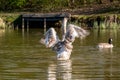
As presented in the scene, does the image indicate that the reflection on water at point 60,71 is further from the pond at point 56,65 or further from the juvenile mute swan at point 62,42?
the juvenile mute swan at point 62,42

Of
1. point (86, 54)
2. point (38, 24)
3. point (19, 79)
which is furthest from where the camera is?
point (38, 24)

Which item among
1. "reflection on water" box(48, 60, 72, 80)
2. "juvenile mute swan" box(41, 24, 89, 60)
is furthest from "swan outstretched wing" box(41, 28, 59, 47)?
"reflection on water" box(48, 60, 72, 80)

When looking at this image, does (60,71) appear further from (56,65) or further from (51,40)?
(51,40)

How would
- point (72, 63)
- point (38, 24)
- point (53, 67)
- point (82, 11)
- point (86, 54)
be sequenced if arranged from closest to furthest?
1. point (53, 67)
2. point (72, 63)
3. point (86, 54)
4. point (38, 24)
5. point (82, 11)

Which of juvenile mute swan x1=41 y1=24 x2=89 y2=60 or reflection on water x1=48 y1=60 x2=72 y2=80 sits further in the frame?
juvenile mute swan x1=41 y1=24 x2=89 y2=60

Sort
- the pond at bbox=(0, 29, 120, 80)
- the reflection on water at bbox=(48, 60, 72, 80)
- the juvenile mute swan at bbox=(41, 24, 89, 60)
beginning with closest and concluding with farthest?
the reflection on water at bbox=(48, 60, 72, 80), the pond at bbox=(0, 29, 120, 80), the juvenile mute swan at bbox=(41, 24, 89, 60)

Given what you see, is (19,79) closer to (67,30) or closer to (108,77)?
(108,77)

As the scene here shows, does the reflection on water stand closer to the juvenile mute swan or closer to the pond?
the pond

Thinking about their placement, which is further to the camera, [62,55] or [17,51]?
[17,51]

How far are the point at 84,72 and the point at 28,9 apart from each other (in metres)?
56.7

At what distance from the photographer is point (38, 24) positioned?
214ft

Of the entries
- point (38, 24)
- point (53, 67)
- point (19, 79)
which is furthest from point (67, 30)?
point (38, 24)

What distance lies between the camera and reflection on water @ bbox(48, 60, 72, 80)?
63.3ft

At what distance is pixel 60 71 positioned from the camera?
20984mm
